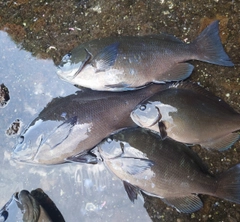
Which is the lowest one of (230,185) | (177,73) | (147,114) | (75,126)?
(230,185)

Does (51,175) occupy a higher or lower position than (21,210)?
higher

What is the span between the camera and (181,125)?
2.76 meters

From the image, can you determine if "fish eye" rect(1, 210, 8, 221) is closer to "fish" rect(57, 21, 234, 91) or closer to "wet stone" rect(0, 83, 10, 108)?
"wet stone" rect(0, 83, 10, 108)

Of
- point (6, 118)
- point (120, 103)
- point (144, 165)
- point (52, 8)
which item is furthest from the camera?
point (52, 8)

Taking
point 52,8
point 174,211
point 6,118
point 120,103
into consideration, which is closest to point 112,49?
point 120,103

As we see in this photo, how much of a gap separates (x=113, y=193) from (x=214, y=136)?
0.94 meters

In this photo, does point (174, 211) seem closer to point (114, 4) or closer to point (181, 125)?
point (181, 125)

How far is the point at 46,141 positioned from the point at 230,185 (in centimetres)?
144

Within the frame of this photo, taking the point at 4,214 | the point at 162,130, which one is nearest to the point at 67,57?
the point at 162,130

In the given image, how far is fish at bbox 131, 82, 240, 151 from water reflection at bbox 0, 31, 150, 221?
0.61 meters

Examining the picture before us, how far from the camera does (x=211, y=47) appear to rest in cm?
290

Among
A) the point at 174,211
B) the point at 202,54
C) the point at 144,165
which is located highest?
the point at 202,54

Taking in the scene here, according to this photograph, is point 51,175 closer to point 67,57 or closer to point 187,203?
point 67,57

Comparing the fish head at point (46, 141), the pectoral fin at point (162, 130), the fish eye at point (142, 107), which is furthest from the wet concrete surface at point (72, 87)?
the fish eye at point (142, 107)
